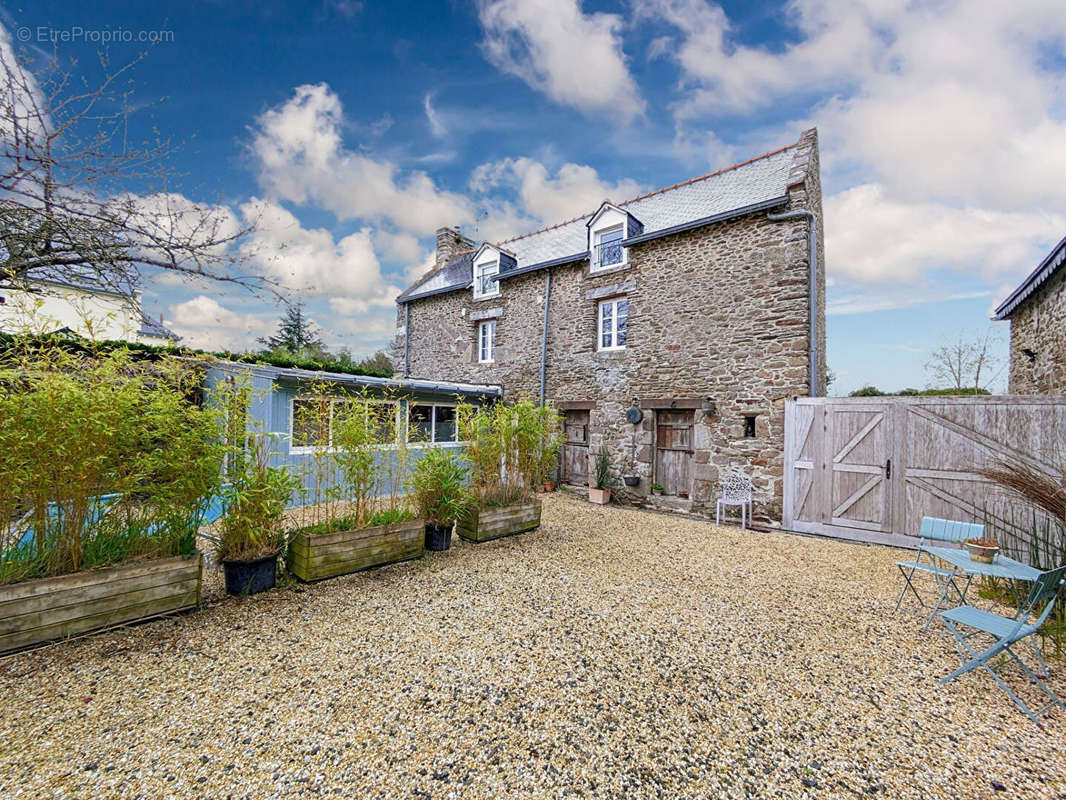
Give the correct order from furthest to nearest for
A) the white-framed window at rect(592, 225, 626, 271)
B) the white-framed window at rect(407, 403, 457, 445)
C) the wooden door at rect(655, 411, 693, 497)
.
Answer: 1. the white-framed window at rect(407, 403, 457, 445)
2. the white-framed window at rect(592, 225, 626, 271)
3. the wooden door at rect(655, 411, 693, 497)

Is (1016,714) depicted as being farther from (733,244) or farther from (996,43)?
(733,244)

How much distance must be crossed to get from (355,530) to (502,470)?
2.12 metres

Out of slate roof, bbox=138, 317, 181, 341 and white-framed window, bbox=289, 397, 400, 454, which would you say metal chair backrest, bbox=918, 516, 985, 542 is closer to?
white-framed window, bbox=289, 397, 400, 454

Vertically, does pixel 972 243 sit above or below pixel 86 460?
above

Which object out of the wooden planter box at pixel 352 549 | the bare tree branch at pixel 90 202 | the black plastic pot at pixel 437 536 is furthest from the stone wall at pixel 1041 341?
the bare tree branch at pixel 90 202

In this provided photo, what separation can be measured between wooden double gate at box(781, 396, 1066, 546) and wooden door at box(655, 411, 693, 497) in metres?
1.59

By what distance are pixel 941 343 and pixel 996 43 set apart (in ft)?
40.2

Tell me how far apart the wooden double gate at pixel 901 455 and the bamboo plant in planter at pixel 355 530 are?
567 centimetres

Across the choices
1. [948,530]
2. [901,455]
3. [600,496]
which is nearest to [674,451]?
[600,496]

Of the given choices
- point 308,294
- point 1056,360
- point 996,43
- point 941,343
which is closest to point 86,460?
point 308,294

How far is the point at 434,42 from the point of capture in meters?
5.43

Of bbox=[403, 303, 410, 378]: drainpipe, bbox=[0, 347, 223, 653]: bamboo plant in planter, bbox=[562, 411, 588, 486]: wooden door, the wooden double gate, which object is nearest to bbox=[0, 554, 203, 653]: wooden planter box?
bbox=[0, 347, 223, 653]: bamboo plant in planter

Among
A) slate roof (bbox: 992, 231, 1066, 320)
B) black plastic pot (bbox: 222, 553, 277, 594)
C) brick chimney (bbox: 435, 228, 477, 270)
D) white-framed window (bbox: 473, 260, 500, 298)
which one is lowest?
black plastic pot (bbox: 222, 553, 277, 594)

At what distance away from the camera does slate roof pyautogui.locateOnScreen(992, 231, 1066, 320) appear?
4875 mm
